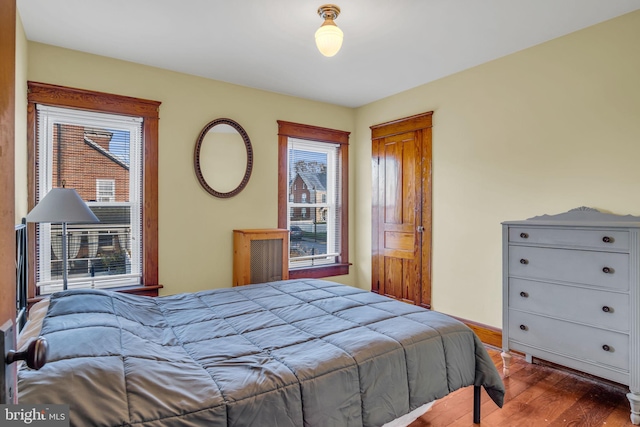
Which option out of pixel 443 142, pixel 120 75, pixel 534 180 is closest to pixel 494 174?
pixel 534 180

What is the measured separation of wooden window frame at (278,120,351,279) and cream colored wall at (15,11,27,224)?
228 centimetres

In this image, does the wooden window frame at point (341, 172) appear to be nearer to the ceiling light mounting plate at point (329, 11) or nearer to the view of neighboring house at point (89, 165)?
the view of neighboring house at point (89, 165)

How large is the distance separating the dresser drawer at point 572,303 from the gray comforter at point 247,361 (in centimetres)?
88

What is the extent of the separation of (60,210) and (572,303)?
355cm

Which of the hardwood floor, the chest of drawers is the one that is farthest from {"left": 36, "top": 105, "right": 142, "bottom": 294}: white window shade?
the chest of drawers

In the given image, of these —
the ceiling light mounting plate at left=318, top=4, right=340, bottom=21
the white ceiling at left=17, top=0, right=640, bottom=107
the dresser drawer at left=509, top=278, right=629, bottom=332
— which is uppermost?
the white ceiling at left=17, top=0, right=640, bottom=107

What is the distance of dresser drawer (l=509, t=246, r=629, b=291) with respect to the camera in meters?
2.20

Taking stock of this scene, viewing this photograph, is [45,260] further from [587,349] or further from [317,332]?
[587,349]

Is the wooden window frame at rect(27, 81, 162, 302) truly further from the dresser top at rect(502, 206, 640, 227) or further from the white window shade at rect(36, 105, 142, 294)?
the dresser top at rect(502, 206, 640, 227)

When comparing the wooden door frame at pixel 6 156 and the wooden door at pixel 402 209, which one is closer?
the wooden door frame at pixel 6 156

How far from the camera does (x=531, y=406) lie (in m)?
2.28

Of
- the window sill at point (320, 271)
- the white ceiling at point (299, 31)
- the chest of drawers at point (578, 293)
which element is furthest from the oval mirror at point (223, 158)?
the chest of drawers at point (578, 293)

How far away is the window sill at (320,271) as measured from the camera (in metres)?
4.23

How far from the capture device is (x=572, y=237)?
241cm
